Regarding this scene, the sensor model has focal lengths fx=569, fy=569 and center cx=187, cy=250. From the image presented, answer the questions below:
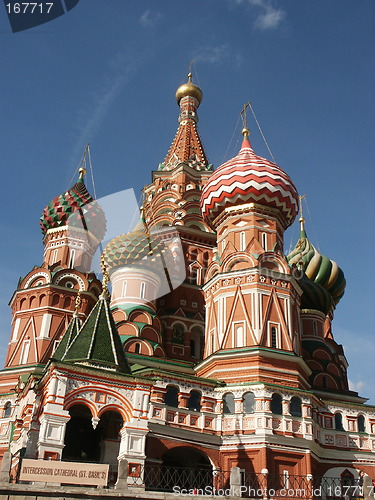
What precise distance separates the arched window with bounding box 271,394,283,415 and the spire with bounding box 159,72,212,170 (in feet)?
55.1

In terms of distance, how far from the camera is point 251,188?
901 inches

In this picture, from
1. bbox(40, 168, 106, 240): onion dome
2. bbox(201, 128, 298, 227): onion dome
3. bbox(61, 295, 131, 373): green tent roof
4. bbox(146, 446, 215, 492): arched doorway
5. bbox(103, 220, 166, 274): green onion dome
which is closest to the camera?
bbox(61, 295, 131, 373): green tent roof

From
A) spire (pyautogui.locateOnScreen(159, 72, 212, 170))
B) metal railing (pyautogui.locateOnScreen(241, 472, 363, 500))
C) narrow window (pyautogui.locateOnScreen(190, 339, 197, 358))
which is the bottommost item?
metal railing (pyautogui.locateOnScreen(241, 472, 363, 500))

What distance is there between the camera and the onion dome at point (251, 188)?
2292 centimetres

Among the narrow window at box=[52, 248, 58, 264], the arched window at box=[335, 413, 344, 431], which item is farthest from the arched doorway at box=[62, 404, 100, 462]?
the narrow window at box=[52, 248, 58, 264]

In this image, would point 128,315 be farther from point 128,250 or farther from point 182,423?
point 182,423

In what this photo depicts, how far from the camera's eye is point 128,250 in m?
24.7

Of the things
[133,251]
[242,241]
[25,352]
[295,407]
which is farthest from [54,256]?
[295,407]

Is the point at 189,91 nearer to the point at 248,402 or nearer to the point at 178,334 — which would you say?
the point at 178,334

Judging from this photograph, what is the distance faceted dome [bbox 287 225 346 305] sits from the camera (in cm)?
2723

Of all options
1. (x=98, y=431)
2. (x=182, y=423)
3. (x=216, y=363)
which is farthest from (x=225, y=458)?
(x=98, y=431)

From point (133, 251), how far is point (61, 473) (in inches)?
570

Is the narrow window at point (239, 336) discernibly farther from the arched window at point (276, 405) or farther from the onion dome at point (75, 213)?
the onion dome at point (75, 213)

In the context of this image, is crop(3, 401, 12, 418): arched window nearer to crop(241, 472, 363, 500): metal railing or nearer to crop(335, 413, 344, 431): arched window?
crop(241, 472, 363, 500): metal railing
